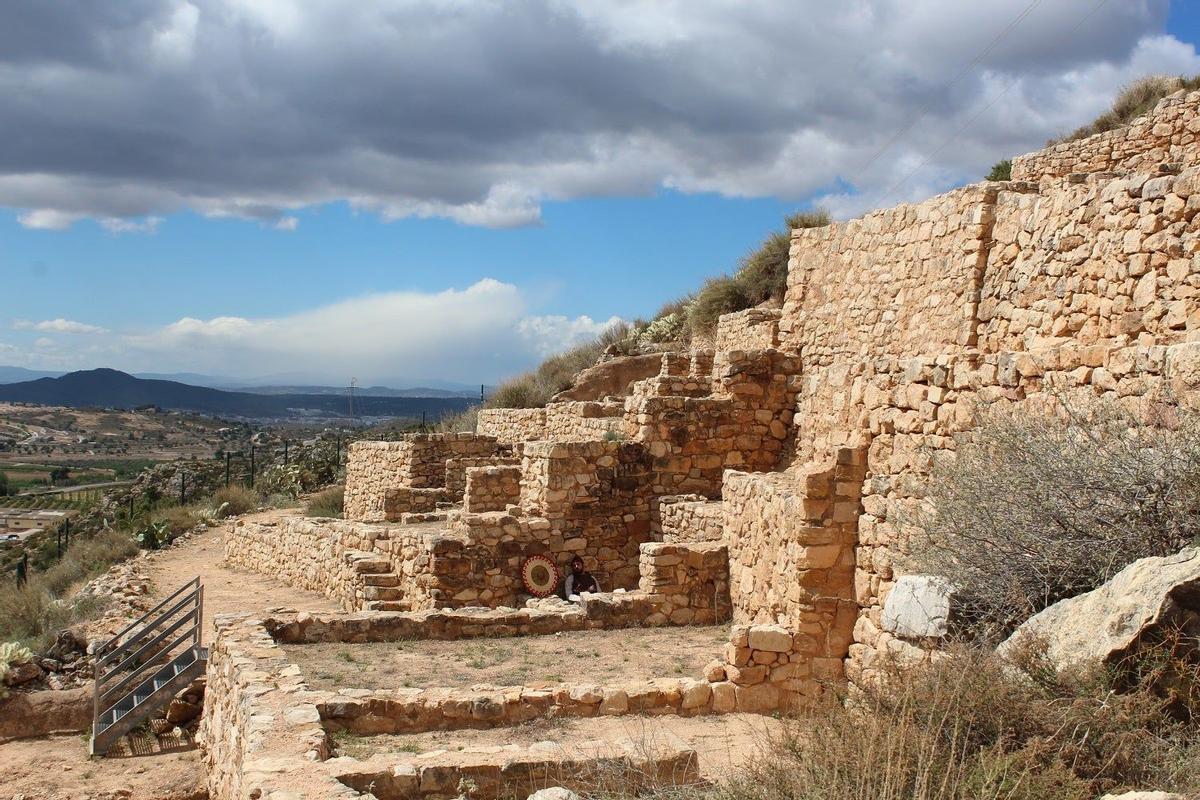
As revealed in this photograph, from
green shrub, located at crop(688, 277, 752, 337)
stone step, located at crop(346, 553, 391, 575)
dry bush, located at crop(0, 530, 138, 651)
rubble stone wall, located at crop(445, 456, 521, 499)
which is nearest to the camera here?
stone step, located at crop(346, 553, 391, 575)

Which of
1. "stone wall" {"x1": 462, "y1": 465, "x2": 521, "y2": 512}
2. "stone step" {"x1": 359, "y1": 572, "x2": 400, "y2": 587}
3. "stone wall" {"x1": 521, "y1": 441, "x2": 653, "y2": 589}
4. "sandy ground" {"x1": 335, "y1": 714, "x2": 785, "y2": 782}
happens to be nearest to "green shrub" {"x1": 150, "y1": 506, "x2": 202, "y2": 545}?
"stone wall" {"x1": 462, "y1": 465, "x2": 521, "y2": 512}

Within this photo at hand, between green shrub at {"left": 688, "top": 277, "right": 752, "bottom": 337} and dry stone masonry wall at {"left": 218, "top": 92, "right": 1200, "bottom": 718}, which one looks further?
green shrub at {"left": 688, "top": 277, "right": 752, "bottom": 337}

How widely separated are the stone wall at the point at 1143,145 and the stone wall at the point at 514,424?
972 centimetres

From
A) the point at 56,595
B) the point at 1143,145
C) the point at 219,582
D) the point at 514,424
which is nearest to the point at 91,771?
the point at 219,582

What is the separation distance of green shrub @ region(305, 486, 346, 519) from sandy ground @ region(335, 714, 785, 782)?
57.1 ft

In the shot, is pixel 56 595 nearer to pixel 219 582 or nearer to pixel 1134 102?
pixel 219 582

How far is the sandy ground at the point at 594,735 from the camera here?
6609 mm

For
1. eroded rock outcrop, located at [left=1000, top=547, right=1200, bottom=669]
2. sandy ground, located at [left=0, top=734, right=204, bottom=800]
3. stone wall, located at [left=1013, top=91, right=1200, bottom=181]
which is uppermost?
stone wall, located at [left=1013, top=91, right=1200, bottom=181]

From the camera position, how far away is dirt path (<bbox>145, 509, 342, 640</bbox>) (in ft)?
49.9

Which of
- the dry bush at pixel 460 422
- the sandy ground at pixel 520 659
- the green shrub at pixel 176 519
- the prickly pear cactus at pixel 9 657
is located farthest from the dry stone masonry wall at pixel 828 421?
the dry bush at pixel 460 422

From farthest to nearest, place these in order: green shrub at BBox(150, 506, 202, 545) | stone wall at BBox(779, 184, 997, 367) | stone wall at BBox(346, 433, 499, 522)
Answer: green shrub at BBox(150, 506, 202, 545), stone wall at BBox(346, 433, 499, 522), stone wall at BBox(779, 184, 997, 367)

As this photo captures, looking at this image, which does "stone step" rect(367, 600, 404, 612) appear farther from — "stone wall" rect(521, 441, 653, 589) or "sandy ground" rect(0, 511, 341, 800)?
"stone wall" rect(521, 441, 653, 589)

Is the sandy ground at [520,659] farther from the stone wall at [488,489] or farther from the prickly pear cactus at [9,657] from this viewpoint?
the prickly pear cactus at [9,657]

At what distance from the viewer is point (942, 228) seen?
36.9 feet
